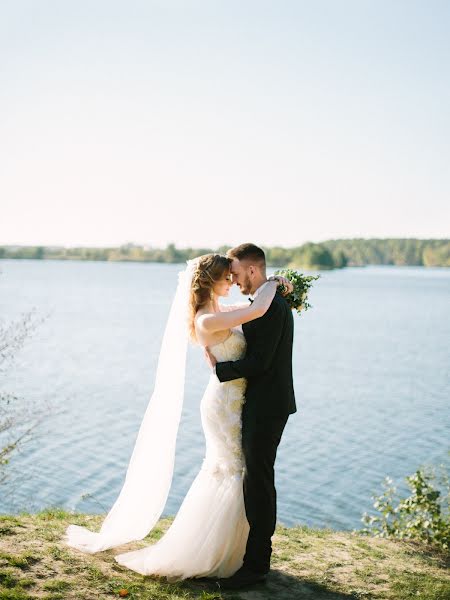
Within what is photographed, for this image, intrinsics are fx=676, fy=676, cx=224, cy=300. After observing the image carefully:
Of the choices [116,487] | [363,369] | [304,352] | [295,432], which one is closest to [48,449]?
[116,487]

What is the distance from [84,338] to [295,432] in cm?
1862

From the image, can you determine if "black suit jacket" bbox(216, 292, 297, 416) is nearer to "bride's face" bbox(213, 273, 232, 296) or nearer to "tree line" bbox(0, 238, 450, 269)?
"bride's face" bbox(213, 273, 232, 296)

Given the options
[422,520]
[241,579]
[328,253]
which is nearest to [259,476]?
[241,579]

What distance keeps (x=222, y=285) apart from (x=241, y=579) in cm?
225

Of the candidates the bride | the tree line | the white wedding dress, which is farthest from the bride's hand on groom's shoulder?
the tree line

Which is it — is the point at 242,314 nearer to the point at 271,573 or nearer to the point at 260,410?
the point at 260,410

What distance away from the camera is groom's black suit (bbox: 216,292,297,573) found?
201 inches

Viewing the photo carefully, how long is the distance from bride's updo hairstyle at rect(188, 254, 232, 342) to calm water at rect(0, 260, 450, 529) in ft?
15.7

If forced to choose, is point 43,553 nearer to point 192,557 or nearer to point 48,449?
point 192,557

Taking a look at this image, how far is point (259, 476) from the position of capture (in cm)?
515

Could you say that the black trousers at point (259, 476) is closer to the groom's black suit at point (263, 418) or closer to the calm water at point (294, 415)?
the groom's black suit at point (263, 418)

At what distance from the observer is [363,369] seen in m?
26.6

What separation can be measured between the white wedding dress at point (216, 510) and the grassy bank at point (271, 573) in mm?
165

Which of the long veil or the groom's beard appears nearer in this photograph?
the groom's beard
